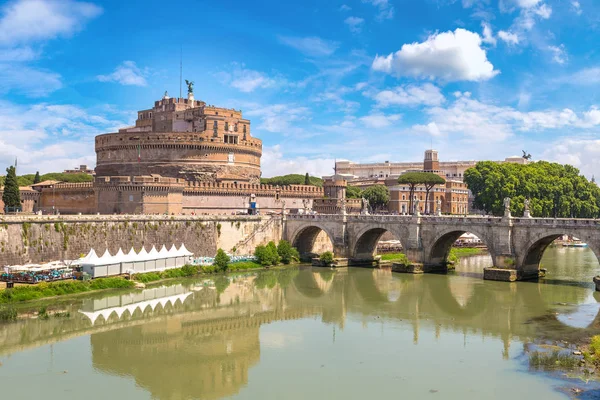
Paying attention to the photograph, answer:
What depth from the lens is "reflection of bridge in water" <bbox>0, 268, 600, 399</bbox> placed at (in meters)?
20.2

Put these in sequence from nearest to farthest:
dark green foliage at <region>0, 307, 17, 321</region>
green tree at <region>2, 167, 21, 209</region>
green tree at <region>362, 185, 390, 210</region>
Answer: dark green foliage at <region>0, 307, 17, 321</region> < green tree at <region>2, 167, 21, 209</region> < green tree at <region>362, 185, 390, 210</region>

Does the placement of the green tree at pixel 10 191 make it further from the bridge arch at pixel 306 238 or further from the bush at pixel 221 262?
the bridge arch at pixel 306 238

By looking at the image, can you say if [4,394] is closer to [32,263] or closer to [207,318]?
[207,318]

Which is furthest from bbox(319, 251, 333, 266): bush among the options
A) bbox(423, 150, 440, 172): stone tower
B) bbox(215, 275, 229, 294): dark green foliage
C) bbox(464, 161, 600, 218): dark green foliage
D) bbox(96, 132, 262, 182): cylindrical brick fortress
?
bbox(423, 150, 440, 172): stone tower

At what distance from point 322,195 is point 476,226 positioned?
24.4 meters

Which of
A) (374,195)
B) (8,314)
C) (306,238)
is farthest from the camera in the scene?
(374,195)

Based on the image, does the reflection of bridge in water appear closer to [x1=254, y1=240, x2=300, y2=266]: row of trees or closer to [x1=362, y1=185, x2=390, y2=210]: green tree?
[x1=254, y1=240, x2=300, y2=266]: row of trees

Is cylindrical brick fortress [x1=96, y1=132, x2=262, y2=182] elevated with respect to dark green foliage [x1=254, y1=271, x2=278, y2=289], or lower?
elevated

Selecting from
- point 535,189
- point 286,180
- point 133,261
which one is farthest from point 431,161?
point 133,261

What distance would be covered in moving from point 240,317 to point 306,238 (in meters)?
22.9

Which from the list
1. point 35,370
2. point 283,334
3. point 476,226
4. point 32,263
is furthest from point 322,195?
point 35,370

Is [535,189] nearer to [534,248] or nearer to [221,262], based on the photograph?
[534,248]

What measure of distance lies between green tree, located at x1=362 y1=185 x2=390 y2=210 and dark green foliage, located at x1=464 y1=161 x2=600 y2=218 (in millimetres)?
13257

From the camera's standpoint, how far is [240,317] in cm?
2812
